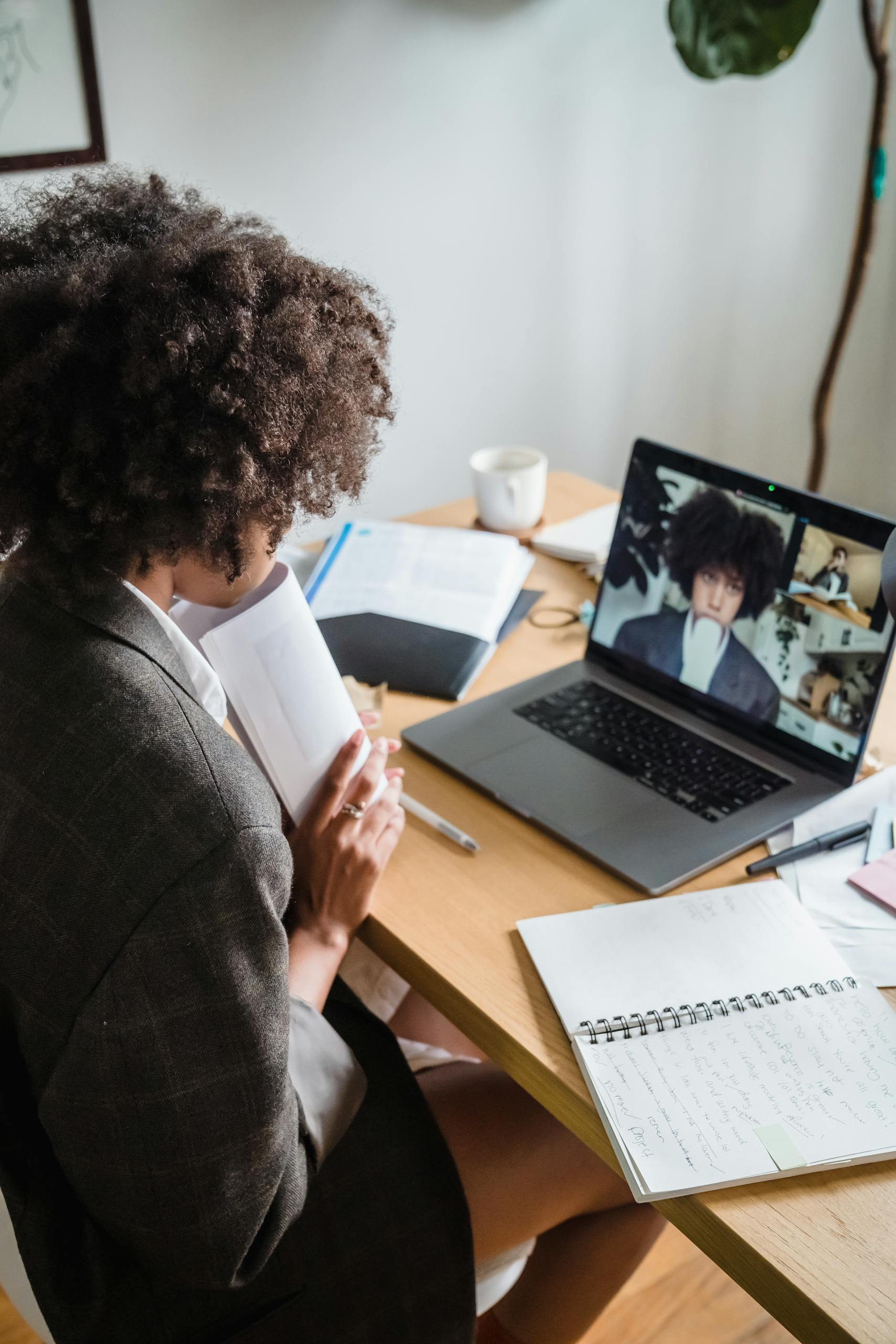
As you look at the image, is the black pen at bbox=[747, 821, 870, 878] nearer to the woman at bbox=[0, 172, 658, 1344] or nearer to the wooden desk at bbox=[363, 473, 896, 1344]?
the wooden desk at bbox=[363, 473, 896, 1344]

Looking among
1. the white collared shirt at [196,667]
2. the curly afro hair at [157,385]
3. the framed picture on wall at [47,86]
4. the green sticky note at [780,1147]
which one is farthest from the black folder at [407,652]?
the framed picture on wall at [47,86]

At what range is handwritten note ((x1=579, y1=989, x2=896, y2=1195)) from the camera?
669mm

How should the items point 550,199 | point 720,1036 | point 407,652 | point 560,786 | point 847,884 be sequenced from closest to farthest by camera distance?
point 720,1036 < point 847,884 < point 560,786 < point 407,652 < point 550,199

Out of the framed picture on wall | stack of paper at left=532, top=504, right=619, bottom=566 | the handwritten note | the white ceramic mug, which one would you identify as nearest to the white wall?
the framed picture on wall

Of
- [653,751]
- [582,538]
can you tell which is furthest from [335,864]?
[582,538]

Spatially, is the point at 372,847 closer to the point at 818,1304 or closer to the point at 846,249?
the point at 818,1304

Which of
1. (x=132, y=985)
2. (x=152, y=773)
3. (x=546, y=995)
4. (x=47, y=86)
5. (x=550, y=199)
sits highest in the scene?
(x=47, y=86)

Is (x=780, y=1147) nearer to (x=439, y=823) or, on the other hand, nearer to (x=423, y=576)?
(x=439, y=823)

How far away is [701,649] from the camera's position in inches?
43.3

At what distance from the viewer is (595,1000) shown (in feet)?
2.59

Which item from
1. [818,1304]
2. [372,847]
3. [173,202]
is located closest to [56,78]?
[173,202]

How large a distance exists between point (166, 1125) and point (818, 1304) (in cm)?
38

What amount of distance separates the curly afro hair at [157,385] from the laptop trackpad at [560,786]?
378mm

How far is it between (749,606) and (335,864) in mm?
452
